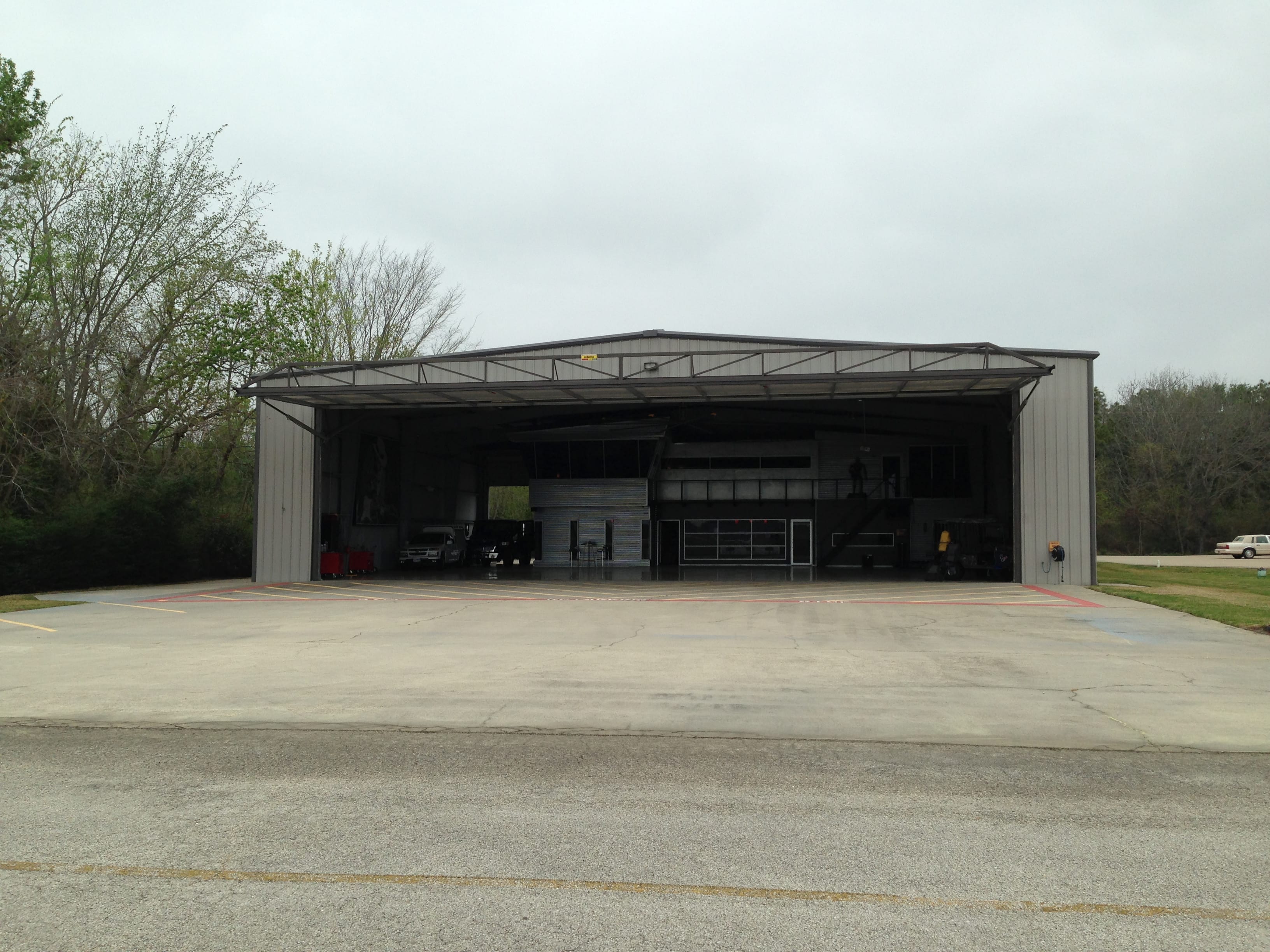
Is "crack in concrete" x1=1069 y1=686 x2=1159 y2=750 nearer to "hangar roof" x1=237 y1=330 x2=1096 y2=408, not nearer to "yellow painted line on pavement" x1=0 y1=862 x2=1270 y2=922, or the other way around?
"yellow painted line on pavement" x1=0 y1=862 x2=1270 y2=922

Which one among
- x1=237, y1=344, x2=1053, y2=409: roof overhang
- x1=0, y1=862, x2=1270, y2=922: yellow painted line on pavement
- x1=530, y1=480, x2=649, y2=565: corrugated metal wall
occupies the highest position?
x1=237, y1=344, x2=1053, y2=409: roof overhang

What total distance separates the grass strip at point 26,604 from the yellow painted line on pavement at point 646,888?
18.2m

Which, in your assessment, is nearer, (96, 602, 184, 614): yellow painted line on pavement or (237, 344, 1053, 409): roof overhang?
(96, 602, 184, 614): yellow painted line on pavement

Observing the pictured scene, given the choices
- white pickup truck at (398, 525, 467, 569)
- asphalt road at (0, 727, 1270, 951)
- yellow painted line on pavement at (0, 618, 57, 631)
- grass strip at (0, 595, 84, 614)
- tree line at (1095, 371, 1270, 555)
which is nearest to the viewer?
asphalt road at (0, 727, 1270, 951)

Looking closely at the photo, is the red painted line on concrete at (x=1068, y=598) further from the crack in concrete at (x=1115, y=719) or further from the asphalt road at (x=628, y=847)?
the asphalt road at (x=628, y=847)

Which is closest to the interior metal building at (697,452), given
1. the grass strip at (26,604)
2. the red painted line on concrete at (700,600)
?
the red painted line on concrete at (700,600)

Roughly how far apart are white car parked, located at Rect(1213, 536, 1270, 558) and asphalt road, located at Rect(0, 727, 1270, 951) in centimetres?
5405

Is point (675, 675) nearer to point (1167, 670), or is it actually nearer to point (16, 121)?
point (1167, 670)

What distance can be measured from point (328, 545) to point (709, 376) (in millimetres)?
15651

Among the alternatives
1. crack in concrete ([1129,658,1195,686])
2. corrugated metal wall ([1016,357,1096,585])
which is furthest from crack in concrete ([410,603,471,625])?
corrugated metal wall ([1016,357,1096,585])

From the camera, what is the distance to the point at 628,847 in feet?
16.9

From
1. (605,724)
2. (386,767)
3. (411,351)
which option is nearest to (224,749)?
(386,767)

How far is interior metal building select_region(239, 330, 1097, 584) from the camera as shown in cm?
2670

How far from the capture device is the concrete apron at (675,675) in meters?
8.65
